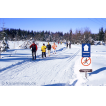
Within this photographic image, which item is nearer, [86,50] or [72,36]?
[86,50]

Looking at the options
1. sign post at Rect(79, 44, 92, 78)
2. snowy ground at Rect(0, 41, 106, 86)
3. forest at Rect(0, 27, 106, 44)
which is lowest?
snowy ground at Rect(0, 41, 106, 86)

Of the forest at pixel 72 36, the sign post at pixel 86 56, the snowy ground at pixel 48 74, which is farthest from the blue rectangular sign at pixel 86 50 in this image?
the forest at pixel 72 36

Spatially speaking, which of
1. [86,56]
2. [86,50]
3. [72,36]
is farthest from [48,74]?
[72,36]

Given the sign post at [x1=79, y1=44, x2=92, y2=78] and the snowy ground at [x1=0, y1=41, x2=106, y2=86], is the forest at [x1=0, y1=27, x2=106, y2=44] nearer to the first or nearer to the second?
the snowy ground at [x1=0, y1=41, x2=106, y2=86]

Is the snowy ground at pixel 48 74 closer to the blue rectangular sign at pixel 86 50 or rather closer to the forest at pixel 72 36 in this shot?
the blue rectangular sign at pixel 86 50

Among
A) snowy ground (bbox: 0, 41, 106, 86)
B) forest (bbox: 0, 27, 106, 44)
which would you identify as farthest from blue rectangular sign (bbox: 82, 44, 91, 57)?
forest (bbox: 0, 27, 106, 44)

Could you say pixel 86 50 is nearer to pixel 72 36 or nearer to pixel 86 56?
pixel 86 56

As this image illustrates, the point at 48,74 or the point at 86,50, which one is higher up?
the point at 86,50

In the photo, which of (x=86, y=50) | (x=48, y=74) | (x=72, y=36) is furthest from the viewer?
(x=72, y=36)

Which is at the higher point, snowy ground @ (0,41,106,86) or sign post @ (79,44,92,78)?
sign post @ (79,44,92,78)
